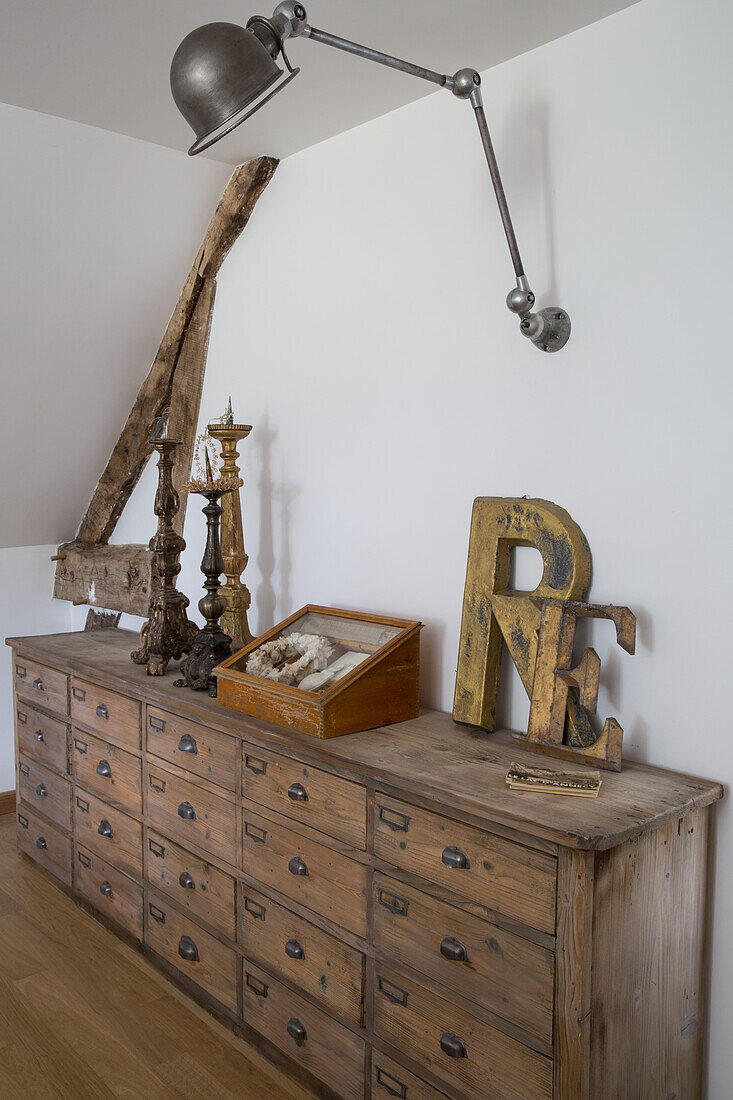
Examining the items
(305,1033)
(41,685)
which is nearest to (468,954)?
(305,1033)

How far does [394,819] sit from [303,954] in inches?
18.7

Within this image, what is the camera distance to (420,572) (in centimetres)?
225

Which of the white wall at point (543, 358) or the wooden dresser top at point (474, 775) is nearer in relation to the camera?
the wooden dresser top at point (474, 775)

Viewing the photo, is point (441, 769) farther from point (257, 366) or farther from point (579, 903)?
point (257, 366)

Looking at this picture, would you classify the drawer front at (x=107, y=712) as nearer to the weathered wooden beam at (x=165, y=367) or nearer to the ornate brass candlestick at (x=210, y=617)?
the ornate brass candlestick at (x=210, y=617)

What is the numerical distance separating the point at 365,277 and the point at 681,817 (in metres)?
1.60

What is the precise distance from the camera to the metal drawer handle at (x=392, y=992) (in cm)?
168

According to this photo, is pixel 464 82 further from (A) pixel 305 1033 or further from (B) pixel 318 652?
(A) pixel 305 1033

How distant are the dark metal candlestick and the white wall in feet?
0.98

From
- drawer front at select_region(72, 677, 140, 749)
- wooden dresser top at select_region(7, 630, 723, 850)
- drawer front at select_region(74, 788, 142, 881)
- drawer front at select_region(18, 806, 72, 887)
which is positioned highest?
wooden dresser top at select_region(7, 630, 723, 850)

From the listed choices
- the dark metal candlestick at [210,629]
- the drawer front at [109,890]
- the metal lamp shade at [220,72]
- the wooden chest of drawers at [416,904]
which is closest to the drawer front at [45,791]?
the drawer front at [109,890]

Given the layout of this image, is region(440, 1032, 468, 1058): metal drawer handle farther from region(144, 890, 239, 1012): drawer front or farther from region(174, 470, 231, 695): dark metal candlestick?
region(174, 470, 231, 695): dark metal candlestick

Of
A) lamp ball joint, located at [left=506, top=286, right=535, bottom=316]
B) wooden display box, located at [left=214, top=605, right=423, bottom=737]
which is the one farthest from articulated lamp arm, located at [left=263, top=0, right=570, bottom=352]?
wooden display box, located at [left=214, top=605, right=423, bottom=737]

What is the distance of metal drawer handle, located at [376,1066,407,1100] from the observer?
5.56 ft
